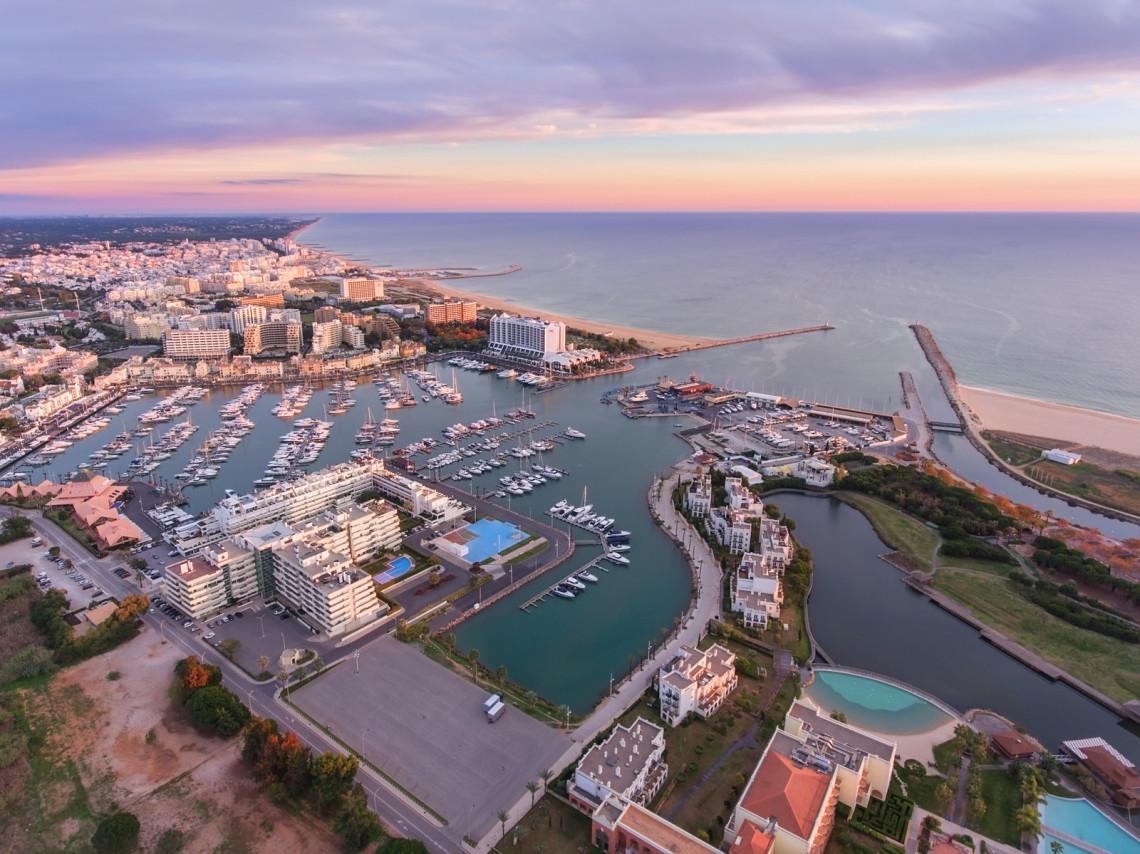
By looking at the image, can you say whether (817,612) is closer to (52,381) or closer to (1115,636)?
(1115,636)

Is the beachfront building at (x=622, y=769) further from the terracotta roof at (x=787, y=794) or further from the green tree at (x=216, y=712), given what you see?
the green tree at (x=216, y=712)

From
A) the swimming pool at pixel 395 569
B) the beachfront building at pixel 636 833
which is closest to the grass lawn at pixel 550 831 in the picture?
the beachfront building at pixel 636 833

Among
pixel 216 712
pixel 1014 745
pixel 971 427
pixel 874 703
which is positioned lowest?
pixel 874 703

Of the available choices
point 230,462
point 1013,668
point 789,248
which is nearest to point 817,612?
point 1013,668

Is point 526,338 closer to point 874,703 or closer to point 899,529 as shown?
point 899,529

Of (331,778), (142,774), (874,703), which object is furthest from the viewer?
(874,703)

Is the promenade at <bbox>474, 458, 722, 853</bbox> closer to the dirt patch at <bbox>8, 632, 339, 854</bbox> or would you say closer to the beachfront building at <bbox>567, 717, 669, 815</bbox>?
the beachfront building at <bbox>567, 717, 669, 815</bbox>

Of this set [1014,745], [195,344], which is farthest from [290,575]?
[195,344]
